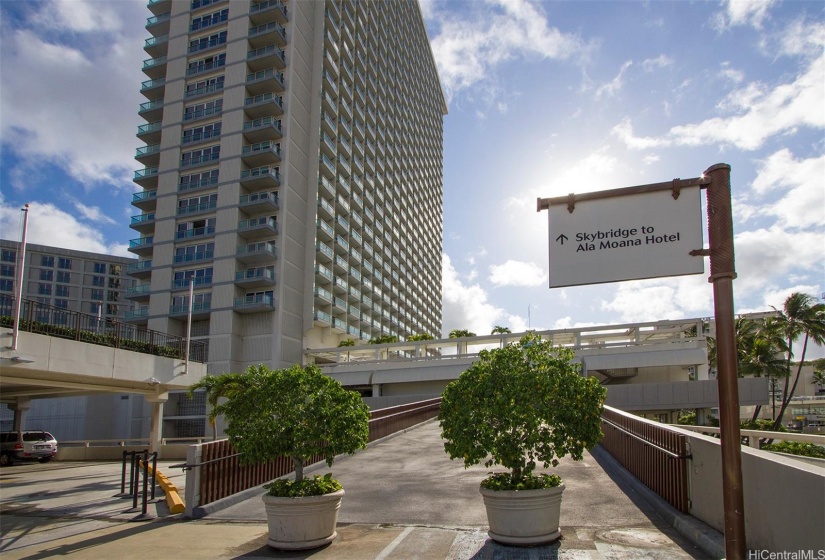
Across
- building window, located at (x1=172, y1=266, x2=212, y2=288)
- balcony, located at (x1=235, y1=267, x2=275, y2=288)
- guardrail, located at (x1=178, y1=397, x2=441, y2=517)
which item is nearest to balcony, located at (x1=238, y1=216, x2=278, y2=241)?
balcony, located at (x1=235, y1=267, x2=275, y2=288)

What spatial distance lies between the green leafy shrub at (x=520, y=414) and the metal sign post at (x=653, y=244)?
207 cm

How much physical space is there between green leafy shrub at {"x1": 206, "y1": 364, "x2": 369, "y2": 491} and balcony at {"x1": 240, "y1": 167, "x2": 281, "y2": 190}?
2036 inches

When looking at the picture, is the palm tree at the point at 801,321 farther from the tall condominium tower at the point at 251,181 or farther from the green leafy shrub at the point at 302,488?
the green leafy shrub at the point at 302,488

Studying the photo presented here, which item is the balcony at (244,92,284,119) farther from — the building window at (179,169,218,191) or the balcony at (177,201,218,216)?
the balcony at (177,201,218,216)

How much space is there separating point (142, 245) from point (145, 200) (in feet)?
16.2

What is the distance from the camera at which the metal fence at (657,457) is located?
8.80m

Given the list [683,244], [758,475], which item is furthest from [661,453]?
[683,244]

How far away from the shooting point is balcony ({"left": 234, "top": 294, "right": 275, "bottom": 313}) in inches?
2244

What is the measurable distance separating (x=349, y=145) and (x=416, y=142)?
131 feet

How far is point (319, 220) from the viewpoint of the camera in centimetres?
6594

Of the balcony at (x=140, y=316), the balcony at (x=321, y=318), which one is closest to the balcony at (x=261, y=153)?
the balcony at (x=321, y=318)

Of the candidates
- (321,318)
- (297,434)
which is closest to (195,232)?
(321,318)

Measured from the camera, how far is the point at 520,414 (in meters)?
7.81

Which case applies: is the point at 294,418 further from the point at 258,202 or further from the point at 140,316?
the point at 140,316
